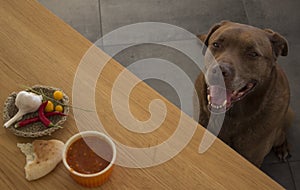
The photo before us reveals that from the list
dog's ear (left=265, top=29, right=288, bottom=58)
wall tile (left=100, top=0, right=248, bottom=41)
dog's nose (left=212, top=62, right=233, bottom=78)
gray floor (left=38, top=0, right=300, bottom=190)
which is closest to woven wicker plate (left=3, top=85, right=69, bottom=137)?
dog's nose (left=212, top=62, right=233, bottom=78)

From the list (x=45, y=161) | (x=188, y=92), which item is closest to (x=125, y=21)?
(x=188, y=92)

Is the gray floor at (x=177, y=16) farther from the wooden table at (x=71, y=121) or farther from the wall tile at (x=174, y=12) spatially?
the wooden table at (x=71, y=121)

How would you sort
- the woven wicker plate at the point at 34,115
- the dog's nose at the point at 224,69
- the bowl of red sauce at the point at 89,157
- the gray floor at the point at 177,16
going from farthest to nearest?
the gray floor at the point at 177,16 < the dog's nose at the point at 224,69 < the woven wicker plate at the point at 34,115 < the bowl of red sauce at the point at 89,157

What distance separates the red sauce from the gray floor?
1.09 meters

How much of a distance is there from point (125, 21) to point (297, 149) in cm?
102

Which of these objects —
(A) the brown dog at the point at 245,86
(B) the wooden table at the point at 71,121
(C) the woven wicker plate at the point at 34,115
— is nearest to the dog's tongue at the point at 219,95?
(A) the brown dog at the point at 245,86

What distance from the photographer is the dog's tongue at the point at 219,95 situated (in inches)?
58.2

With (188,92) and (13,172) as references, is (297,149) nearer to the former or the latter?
(188,92)

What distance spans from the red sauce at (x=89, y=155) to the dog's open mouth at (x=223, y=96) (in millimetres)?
520

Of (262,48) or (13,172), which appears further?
(262,48)

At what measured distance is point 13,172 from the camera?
43.9 inches

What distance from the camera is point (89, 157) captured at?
3.51 feet

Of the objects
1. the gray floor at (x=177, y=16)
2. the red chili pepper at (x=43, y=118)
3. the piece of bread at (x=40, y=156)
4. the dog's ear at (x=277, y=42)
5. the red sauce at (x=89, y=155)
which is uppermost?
the red chili pepper at (x=43, y=118)

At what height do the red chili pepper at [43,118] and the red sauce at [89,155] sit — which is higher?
the red chili pepper at [43,118]
